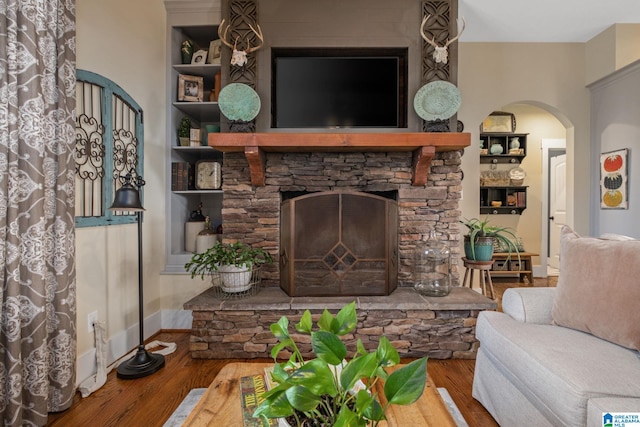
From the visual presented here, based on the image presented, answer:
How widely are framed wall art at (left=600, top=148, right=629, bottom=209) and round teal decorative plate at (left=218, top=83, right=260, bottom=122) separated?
336cm

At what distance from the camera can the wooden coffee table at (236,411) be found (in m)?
0.96

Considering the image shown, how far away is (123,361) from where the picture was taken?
2.23 meters

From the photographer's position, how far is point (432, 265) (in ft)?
8.49

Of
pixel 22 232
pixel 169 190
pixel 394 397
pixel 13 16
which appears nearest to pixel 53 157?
pixel 22 232

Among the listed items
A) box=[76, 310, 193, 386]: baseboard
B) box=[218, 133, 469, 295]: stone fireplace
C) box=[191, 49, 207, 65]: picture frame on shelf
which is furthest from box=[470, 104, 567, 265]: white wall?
box=[76, 310, 193, 386]: baseboard

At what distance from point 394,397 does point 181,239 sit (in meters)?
2.84

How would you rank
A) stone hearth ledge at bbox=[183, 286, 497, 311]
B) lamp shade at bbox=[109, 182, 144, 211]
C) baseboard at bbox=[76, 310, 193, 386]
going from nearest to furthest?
lamp shade at bbox=[109, 182, 144, 211] < baseboard at bbox=[76, 310, 193, 386] < stone hearth ledge at bbox=[183, 286, 497, 311]

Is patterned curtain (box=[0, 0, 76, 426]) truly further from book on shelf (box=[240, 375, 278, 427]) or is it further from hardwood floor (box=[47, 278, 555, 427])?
book on shelf (box=[240, 375, 278, 427])

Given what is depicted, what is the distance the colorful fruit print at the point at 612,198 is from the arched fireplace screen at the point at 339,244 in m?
2.44

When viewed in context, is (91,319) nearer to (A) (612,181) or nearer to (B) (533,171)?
(A) (612,181)

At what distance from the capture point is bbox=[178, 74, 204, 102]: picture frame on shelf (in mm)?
2924

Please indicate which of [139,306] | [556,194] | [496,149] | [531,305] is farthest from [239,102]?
[556,194]

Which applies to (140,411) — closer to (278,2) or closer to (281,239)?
(281,239)

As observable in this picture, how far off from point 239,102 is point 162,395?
192cm
